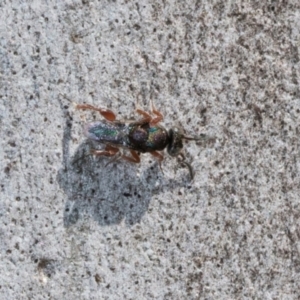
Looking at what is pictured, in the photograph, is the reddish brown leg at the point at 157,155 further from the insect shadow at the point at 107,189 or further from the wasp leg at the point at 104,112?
the wasp leg at the point at 104,112

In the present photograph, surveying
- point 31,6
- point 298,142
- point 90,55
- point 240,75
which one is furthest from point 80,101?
point 298,142

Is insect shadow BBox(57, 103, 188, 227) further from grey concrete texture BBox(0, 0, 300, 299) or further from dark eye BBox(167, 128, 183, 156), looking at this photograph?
dark eye BBox(167, 128, 183, 156)

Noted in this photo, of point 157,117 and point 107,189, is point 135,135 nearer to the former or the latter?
point 157,117

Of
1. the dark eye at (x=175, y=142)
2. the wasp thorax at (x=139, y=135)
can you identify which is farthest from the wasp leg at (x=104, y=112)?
the dark eye at (x=175, y=142)

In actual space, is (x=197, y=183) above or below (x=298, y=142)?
below

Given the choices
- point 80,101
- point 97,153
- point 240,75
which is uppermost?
point 240,75

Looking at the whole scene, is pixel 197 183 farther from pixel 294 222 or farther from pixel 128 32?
pixel 128 32

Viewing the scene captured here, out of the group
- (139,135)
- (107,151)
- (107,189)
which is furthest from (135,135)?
(107,189)

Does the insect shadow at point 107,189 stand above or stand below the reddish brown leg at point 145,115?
below

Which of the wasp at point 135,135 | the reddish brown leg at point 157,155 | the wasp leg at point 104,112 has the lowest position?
the reddish brown leg at point 157,155
